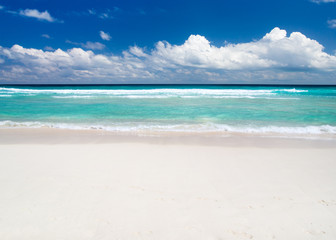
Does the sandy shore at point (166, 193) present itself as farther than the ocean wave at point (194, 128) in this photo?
No

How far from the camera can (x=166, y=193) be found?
337cm

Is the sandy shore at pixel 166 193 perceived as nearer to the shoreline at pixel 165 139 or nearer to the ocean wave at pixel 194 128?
the shoreline at pixel 165 139

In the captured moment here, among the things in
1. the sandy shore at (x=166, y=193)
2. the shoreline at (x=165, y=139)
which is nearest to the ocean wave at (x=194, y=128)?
the shoreline at (x=165, y=139)

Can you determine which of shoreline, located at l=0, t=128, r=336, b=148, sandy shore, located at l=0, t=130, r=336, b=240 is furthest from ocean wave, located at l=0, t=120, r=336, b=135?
sandy shore, located at l=0, t=130, r=336, b=240

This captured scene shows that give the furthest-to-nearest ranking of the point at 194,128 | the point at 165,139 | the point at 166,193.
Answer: the point at 194,128, the point at 165,139, the point at 166,193

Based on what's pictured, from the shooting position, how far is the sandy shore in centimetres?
258

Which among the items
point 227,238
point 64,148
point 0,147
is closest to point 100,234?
point 227,238

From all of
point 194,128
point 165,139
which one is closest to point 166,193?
point 165,139

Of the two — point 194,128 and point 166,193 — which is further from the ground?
point 194,128

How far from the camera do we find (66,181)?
3.75m

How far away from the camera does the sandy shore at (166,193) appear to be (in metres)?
2.58

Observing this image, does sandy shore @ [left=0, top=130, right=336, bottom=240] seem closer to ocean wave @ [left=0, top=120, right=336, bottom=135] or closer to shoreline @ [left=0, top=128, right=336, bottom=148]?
shoreline @ [left=0, top=128, right=336, bottom=148]

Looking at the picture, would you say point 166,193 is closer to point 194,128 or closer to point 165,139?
point 165,139

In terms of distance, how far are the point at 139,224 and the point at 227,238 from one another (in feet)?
3.70
